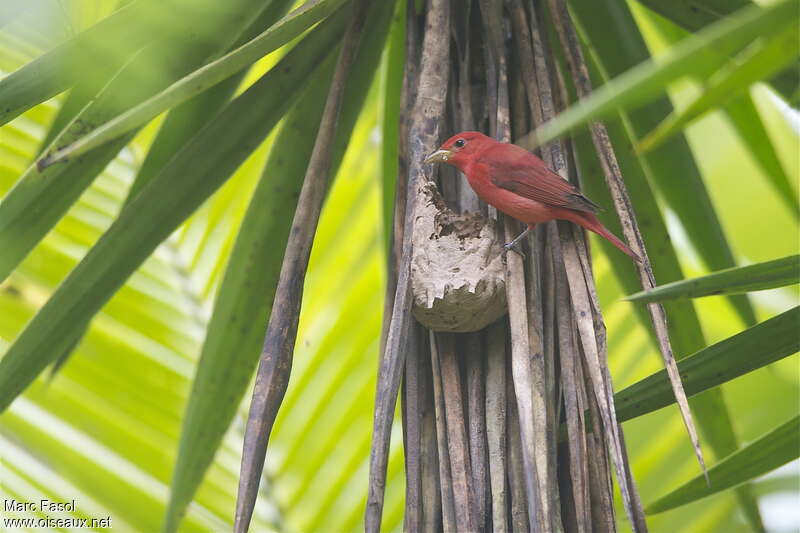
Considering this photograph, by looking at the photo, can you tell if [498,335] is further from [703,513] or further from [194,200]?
[703,513]

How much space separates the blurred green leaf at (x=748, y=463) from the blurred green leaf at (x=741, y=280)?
0.83ft

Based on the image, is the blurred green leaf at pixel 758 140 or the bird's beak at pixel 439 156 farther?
the blurred green leaf at pixel 758 140

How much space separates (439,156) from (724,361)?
563 millimetres

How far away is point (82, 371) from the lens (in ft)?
10.4

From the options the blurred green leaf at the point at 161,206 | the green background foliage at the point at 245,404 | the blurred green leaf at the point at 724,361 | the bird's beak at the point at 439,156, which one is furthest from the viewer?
the green background foliage at the point at 245,404

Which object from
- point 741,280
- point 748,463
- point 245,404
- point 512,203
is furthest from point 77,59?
point 245,404

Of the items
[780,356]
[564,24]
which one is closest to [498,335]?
[780,356]

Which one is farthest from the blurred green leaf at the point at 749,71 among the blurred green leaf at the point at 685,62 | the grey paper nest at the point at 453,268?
the grey paper nest at the point at 453,268

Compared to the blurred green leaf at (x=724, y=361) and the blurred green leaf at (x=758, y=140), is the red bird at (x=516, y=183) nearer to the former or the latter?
the blurred green leaf at (x=724, y=361)

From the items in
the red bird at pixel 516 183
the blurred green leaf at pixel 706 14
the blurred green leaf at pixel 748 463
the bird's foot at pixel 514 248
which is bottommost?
the blurred green leaf at pixel 748 463

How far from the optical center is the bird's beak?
158 cm

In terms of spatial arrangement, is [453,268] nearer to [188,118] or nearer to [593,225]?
[593,225]

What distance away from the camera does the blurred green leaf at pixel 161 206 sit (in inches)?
67.7

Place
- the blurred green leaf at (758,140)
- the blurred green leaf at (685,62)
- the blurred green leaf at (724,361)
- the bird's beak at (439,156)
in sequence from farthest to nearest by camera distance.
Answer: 1. the blurred green leaf at (758,140)
2. the bird's beak at (439,156)
3. the blurred green leaf at (724,361)
4. the blurred green leaf at (685,62)
